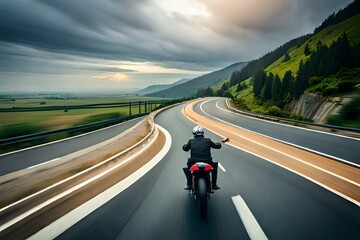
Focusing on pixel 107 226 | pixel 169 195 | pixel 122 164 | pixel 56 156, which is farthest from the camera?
pixel 56 156

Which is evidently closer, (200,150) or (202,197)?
(202,197)

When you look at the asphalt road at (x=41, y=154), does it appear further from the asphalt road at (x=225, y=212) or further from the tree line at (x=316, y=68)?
the tree line at (x=316, y=68)

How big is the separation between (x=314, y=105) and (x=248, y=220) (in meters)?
77.7

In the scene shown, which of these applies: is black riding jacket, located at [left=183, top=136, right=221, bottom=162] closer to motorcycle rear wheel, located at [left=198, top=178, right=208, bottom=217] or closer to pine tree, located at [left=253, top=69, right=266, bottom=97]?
motorcycle rear wheel, located at [left=198, top=178, right=208, bottom=217]

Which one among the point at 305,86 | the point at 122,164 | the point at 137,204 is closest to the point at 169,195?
the point at 137,204

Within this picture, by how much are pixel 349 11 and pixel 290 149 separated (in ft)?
779

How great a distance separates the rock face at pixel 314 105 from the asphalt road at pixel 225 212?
59.3m

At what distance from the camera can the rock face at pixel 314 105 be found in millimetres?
57856

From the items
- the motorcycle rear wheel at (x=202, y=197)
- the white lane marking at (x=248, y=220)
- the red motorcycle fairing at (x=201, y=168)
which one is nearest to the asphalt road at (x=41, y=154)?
the red motorcycle fairing at (x=201, y=168)

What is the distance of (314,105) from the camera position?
69125 mm

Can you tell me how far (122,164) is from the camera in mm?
8188

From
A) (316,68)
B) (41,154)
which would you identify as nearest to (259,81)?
(316,68)

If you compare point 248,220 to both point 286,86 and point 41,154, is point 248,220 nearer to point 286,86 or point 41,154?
point 41,154

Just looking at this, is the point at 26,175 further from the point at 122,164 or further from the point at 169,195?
the point at 169,195
